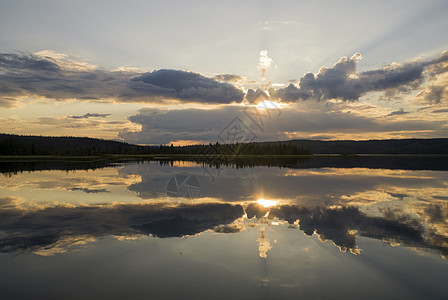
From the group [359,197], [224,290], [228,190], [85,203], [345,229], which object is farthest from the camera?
[228,190]

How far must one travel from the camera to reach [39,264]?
33.5 feet

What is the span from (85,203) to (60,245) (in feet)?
33.6

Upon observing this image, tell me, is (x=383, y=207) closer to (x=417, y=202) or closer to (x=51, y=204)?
(x=417, y=202)

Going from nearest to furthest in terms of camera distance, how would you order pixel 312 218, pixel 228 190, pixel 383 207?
pixel 312 218 < pixel 383 207 < pixel 228 190

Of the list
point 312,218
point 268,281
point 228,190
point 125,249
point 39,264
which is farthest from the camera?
point 228,190

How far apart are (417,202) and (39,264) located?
25208mm

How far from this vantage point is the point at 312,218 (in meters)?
17.1

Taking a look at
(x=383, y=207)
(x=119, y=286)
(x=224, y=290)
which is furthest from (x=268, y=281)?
(x=383, y=207)

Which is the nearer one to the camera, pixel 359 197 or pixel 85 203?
pixel 85 203

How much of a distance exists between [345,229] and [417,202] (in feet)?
38.1

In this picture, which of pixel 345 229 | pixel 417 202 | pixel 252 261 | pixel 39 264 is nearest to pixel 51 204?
pixel 39 264

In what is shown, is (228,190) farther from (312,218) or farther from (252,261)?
(252,261)

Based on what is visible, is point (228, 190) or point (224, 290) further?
point (228, 190)

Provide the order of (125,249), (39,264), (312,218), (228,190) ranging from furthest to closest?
(228,190)
(312,218)
(125,249)
(39,264)
